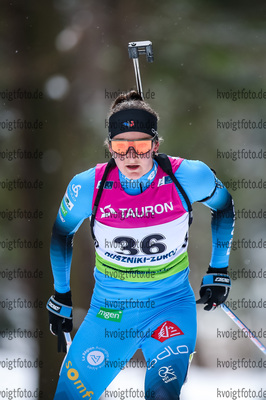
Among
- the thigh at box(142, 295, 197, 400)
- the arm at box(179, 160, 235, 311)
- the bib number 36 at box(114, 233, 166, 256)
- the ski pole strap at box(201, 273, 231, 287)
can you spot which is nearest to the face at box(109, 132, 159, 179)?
the bib number 36 at box(114, 233, 166, 256)

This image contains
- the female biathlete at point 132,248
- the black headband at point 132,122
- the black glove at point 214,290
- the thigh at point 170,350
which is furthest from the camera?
the black glove at point 214,290

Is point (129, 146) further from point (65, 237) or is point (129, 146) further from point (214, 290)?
point (214, 290)

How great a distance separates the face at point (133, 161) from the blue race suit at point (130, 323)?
8 cm

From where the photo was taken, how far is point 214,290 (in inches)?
127

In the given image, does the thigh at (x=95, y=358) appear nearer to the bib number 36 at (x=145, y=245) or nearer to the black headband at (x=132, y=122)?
the bib number 36 at (x=145, y=245)

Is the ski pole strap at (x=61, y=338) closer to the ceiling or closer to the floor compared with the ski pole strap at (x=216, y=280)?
closer to the floor

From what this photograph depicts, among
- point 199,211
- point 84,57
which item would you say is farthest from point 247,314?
point 84,57

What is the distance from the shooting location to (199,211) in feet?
17.6

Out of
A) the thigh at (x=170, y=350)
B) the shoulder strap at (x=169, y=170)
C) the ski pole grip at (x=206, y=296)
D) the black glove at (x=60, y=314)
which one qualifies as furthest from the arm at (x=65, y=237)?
the ski pole grip at (x=206, y=296)

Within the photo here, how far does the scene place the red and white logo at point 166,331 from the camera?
8.67 feet

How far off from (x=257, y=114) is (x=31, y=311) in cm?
310

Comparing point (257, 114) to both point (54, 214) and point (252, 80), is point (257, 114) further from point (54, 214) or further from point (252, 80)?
point (54, 214)

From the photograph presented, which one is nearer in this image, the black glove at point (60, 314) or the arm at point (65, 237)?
the arm at point (65, 237)

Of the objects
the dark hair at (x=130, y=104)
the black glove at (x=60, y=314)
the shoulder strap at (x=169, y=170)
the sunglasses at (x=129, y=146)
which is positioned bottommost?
the black glove at (x=60, y=314)
